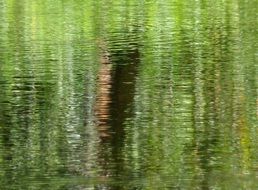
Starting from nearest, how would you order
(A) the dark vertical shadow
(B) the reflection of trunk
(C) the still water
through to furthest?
(C) the still water → (A) the dark vertical shadow → (B) the reflection of trunk

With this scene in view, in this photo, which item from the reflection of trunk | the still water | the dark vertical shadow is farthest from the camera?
the reflection of trunk

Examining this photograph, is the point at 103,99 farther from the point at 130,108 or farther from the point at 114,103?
the point at 130,108

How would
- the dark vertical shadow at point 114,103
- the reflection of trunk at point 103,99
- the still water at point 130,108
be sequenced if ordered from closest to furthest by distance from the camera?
1. the still water at point 130,108
2. the dark vertical shadow at point 114,103
3. the reflection of trunk at point 103,99

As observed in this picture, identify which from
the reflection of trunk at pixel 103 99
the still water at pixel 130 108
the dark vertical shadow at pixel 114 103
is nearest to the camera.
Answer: the still water at pixel 130 108

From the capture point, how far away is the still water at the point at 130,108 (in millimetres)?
14047

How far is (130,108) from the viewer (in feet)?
61.7

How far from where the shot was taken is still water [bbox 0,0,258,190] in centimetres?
1405

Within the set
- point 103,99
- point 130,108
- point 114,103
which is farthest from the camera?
point 103,99

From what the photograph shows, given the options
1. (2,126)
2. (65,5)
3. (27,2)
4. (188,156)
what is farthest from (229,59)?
(27,2)

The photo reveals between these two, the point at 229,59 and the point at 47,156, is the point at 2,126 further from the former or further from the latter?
the point at 229,59

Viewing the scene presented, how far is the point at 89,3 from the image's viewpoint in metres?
50.5

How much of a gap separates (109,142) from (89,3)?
34944 mm

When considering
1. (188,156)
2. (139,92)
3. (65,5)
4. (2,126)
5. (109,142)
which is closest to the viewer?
(188,156)

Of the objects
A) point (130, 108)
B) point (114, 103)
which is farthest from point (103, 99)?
point (130, 108)
